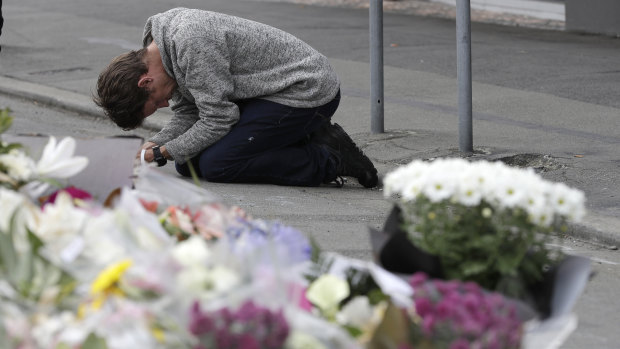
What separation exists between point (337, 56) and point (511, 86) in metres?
2.64

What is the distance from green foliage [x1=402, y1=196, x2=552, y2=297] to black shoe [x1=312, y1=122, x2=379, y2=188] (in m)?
4.00

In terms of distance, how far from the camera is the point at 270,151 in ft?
20.2

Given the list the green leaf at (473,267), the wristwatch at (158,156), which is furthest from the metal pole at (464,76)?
the green leaf at (473,267)

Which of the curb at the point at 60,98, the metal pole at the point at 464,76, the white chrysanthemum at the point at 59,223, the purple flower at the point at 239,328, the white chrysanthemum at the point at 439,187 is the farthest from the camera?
the curb at the point at 60,98

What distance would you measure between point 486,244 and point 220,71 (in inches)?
147

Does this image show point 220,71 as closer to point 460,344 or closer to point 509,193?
point 509,193

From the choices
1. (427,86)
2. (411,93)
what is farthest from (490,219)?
(427,86)

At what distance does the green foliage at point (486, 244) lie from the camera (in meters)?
2.07

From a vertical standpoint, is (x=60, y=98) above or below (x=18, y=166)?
below

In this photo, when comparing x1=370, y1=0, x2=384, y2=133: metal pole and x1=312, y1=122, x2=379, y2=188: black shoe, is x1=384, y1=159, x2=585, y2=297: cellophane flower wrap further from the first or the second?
x1=370, y1=0, x2=384, y2=133: metal pole

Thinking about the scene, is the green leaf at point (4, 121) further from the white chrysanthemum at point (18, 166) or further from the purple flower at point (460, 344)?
the purple flower at point (460, 344)

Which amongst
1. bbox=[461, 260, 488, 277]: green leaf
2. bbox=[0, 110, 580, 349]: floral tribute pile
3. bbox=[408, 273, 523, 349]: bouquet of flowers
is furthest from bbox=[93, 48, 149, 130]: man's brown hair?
bbox=[408, 273, 523, 349]: bouquet of flowers

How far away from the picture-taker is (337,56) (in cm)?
1173

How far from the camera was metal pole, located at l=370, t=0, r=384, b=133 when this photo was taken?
7691 millimetres
